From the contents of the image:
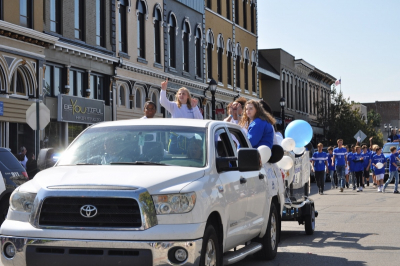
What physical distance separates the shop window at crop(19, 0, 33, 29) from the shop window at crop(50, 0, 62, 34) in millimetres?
1454

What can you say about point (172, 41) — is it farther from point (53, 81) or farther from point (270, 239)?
point (270, 239)

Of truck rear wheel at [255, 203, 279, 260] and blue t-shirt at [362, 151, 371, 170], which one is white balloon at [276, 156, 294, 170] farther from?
blue t-shirt at [362, 151, 371, 170]

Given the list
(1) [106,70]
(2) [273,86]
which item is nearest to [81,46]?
(1) [106,70]

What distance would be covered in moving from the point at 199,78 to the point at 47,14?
655 inches

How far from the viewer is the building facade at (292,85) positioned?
61.9 m

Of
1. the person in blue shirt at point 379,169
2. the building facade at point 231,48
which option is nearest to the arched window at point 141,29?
the building facade at point 231,48

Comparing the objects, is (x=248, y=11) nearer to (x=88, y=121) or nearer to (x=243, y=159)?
(x=88, y=121)

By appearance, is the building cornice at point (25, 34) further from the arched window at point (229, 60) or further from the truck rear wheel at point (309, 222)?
the arched window at point (229, 60)

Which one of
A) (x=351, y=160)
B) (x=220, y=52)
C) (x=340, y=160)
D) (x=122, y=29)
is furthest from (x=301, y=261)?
(x=220, y=52)

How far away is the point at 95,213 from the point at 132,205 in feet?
1.10

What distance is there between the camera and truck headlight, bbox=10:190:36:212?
6.49 m

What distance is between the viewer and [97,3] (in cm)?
3189

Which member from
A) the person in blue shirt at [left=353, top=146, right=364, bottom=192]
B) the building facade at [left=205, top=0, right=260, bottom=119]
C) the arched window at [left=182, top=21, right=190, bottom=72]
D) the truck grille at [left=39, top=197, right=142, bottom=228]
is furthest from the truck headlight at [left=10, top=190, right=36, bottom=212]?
the building facade at [left=205, top=0, right=260, bottom=119]

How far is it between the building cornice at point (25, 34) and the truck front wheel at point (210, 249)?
19.3 metres
